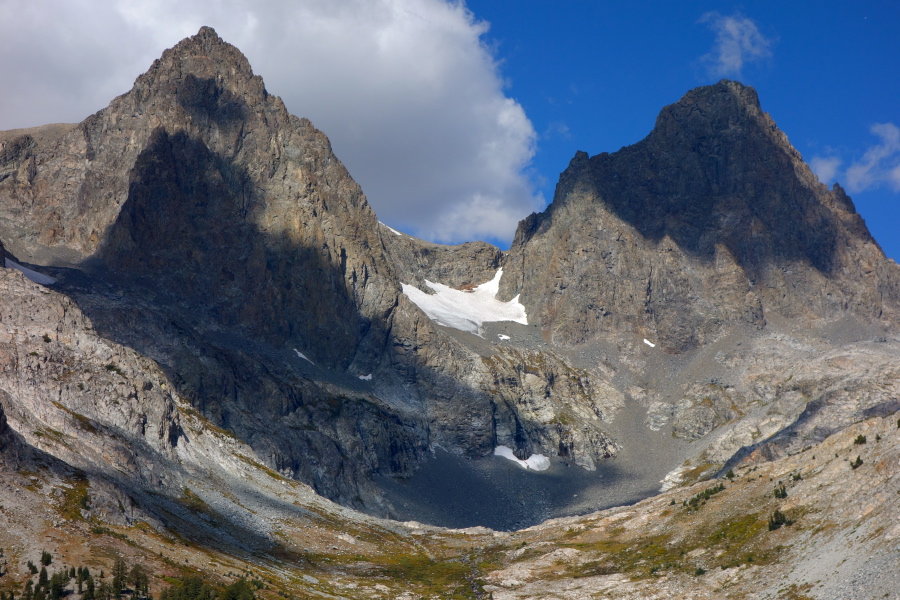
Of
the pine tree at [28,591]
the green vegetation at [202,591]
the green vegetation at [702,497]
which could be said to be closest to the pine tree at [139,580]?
the green vegetation at [202,591]

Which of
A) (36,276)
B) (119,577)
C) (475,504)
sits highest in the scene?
(36,276)

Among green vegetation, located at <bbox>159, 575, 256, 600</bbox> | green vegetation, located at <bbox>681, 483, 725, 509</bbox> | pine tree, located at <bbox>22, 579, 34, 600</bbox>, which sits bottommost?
pine tree, located at <bbox>22, 579, 34, 600</bbox>

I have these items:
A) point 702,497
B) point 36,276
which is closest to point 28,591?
point 702,497

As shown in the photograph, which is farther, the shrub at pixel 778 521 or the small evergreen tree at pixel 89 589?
the shrub at pixel 778 521

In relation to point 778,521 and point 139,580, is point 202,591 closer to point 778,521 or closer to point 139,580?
point 139,580

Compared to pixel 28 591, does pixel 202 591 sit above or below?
above

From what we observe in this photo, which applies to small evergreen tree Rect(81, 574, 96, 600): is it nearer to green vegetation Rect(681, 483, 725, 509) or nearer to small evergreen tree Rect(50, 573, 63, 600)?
small evergreen tree Rect(50, 573, 63, 600)

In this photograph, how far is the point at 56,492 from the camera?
246ft

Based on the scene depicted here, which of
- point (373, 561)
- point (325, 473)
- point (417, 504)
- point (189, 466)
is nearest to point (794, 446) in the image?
point (417, 504)

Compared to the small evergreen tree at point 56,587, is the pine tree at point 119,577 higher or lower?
higher

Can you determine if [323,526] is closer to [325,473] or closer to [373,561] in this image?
[373,561]

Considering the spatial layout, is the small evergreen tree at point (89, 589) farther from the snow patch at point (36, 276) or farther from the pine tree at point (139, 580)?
the snow patch at point (36, 276)

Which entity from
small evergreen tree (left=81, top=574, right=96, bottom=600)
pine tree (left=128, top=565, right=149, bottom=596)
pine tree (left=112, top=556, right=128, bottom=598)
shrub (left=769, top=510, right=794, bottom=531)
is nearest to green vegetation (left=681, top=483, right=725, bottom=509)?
shrub (left=769, top=510, right=794, bottom=531)

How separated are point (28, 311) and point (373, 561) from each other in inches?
2623
